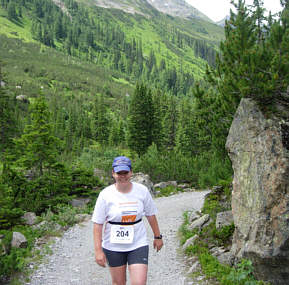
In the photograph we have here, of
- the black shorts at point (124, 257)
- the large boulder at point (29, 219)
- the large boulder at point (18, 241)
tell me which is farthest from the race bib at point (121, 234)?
the large boulder at point (29, 219)

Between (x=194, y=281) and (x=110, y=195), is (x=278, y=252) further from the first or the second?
(x=110, y=195)

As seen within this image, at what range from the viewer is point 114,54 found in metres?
166

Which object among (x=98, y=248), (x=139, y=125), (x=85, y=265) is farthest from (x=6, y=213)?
(x=139, y=125)

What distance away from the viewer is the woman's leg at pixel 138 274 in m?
3.68

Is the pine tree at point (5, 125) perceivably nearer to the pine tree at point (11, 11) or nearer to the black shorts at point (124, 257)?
the black shorts at point (124, 257)

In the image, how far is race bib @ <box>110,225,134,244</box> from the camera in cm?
379

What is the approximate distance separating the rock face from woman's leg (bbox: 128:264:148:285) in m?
2.69

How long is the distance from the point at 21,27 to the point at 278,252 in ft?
559

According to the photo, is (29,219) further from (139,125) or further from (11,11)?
(11,11)

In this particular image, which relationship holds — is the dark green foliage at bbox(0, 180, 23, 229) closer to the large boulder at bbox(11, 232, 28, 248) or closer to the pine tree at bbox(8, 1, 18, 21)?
the large boulder at bbox(11, 232, 28, 248)

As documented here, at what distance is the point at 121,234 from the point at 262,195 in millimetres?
3286

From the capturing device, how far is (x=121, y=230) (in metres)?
3.83

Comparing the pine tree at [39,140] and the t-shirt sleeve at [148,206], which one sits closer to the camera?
the t-shirt sleeve at [148,206]

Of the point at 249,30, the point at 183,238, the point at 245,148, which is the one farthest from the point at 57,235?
the point at 249,30
